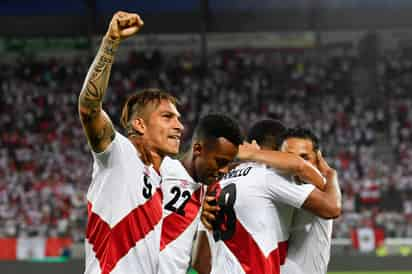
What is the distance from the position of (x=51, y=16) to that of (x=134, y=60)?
3.34 metres

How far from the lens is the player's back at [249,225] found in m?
3.57

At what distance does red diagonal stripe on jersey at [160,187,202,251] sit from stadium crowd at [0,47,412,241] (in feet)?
44.3

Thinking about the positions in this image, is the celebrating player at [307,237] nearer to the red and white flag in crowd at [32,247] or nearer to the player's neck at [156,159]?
the player's neck at [156,159]

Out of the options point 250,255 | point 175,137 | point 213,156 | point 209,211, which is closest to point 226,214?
point 209,211

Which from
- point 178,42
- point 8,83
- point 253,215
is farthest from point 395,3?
point 253,215

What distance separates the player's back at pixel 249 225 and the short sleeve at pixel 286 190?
11 mm

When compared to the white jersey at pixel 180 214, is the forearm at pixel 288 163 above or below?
above

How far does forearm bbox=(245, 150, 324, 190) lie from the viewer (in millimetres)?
3420

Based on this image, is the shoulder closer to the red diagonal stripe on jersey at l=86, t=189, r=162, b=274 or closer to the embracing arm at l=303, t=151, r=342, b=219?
the embracing arm at l=303, t=151, r=342, b=219

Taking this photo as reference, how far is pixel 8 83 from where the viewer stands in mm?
25359

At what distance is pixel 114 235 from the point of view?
2.95 meters

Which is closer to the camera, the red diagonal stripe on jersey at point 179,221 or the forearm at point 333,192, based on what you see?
the forearm at point 333,192

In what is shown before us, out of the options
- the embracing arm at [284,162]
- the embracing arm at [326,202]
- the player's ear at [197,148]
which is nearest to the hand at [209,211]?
the player's ear at [197,148]

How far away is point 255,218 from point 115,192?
90 cm
